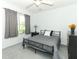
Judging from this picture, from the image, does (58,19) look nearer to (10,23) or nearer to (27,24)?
(27,24)

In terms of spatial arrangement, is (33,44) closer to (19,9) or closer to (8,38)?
(8,38)

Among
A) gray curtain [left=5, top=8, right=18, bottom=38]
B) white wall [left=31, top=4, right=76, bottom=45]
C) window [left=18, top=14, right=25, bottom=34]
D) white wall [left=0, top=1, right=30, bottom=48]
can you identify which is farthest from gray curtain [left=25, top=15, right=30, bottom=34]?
gray curtain [left=5, top=8, right=18, bottom=38]

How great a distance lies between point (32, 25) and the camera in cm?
629

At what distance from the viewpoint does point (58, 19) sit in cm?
467

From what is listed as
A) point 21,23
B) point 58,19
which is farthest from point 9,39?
point 58,19

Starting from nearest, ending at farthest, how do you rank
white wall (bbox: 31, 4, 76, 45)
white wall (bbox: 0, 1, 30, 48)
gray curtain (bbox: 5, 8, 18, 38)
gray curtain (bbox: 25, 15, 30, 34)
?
white wall (bbox: 0, 1, 30, 48) < gray curtain (bbox: 5, 8, 18, 38) < white wall (bbox: 31, 4, 76, 45) < gray curtain (bbox: 25, 15, 30, 34)

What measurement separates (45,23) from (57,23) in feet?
3.55

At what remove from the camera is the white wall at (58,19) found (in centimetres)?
411

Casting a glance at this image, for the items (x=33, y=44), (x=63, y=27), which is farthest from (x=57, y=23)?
(x=33, y=44)

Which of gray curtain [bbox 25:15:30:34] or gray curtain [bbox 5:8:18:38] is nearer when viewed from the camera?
gray curtain [bbox 5:8:18:38]

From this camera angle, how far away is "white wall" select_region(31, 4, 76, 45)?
4.11 metres

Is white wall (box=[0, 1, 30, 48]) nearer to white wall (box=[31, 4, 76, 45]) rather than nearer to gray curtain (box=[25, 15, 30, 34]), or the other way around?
gray curtain (box=[25, 15, 30, 34])

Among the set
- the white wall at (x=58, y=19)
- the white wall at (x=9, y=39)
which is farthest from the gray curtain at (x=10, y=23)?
the white wall at (x=58, y=19)

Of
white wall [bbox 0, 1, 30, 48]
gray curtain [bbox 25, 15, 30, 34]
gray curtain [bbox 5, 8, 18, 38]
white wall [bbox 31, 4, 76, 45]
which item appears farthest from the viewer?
gray curtain [bbox 25, 15, 30, 34]
